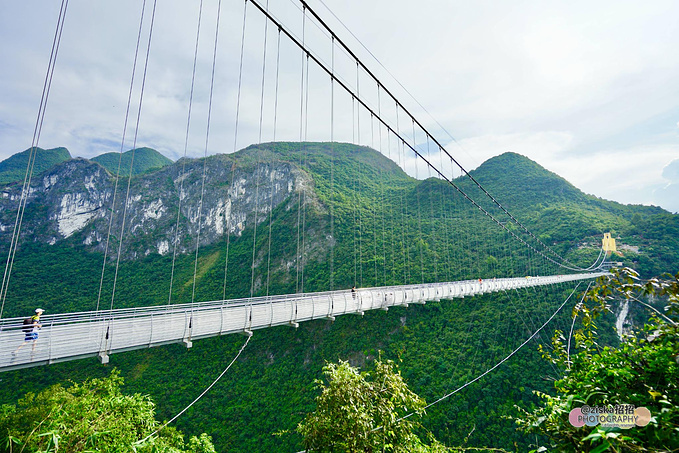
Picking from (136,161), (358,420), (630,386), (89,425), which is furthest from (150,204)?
(630,386)

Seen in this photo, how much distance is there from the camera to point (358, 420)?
4.39 meters

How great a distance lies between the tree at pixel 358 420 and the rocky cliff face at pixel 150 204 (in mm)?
52549

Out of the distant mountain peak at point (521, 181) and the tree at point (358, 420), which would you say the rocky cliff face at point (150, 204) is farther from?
the tree at point (358, 420)

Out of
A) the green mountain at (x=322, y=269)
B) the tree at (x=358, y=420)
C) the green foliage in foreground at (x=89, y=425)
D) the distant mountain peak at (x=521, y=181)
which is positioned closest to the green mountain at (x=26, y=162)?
the green mountain at (x=322, y=269)

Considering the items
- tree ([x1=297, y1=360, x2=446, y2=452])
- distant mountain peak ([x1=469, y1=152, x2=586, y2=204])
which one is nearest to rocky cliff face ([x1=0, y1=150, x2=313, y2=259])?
distant mountain peak ([x1=469, y1=152, x2=586, y2=204])

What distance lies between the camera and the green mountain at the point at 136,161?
298ft

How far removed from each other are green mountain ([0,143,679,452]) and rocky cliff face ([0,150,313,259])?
38cm

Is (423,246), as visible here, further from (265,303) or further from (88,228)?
(88,228)

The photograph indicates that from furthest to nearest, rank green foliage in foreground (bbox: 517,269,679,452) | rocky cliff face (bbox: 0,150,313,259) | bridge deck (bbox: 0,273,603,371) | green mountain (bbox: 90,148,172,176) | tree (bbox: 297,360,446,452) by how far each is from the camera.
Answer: green mountain (bbox: 90,148,172,176) → rocky cliff face (bbox: 0,150,313,259) → bridge deck (bbox: 0,273,603,371) → tree (bbox: 297,360,446,452) → green foliage in foreground (bbox: 517,269,679,452)

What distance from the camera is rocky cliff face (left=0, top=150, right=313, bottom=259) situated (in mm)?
61406

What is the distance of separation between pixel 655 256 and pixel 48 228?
9851 centimetres

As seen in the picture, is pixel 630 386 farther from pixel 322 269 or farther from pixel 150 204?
pixel 150 204

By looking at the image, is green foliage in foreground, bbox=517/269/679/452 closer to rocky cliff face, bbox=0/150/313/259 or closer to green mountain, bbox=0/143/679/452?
green mountain, bbox=0/143/679/452

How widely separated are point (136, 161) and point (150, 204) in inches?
1764
